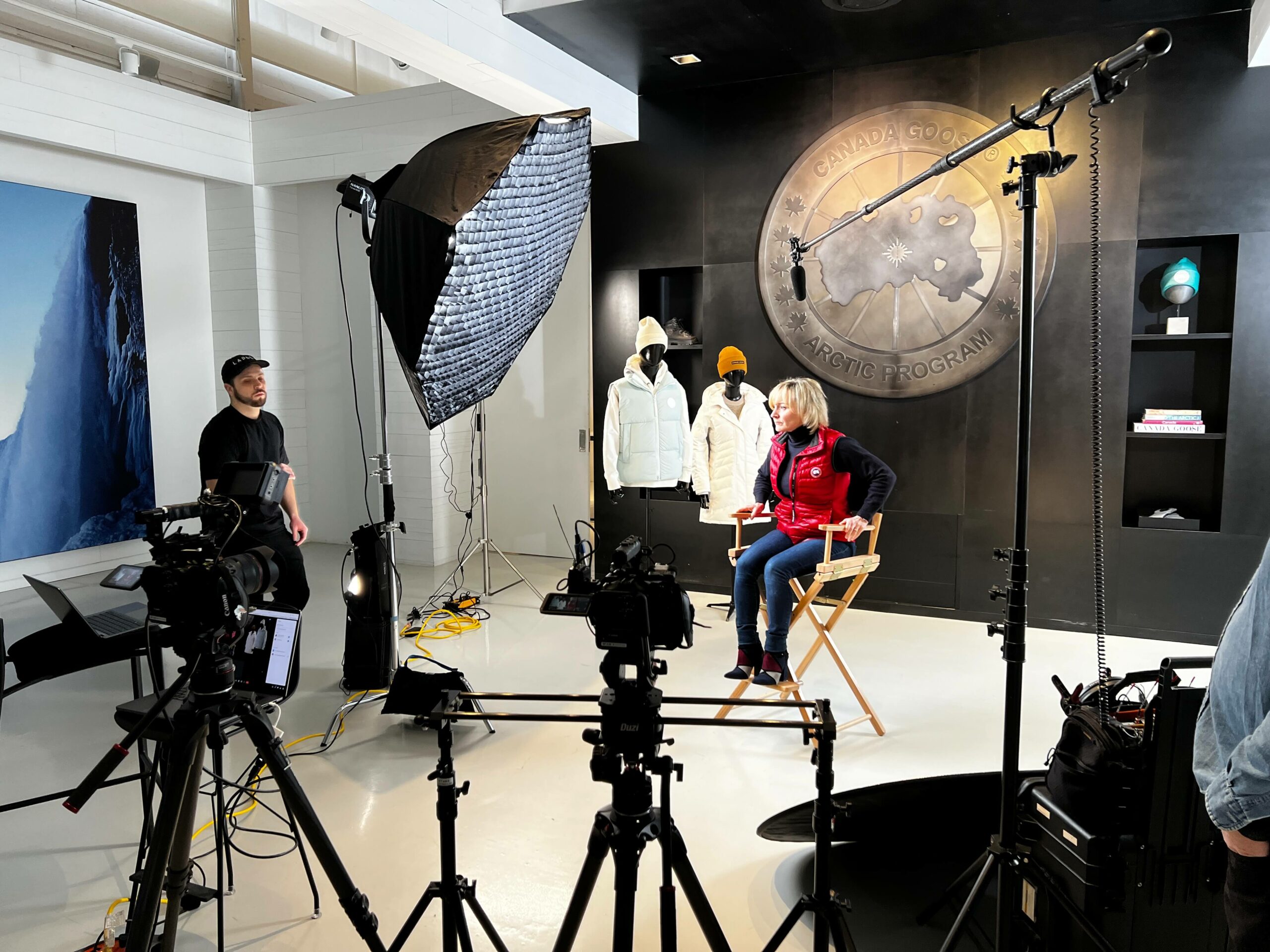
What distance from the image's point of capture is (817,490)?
125 inches

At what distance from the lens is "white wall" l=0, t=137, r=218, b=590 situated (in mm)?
5258

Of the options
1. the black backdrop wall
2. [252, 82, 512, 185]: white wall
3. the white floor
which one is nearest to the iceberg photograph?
[252, 82, 512, 185]: white wall

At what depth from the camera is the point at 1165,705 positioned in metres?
1.45

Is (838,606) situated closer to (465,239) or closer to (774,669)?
(774,669)

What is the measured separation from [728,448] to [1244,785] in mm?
3456

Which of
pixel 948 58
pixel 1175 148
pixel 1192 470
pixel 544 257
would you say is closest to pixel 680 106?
pixel 948 58

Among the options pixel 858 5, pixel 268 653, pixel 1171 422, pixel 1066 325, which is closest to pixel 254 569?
pixel 268 653

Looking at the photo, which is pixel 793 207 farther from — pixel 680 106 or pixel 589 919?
pixel 589 919

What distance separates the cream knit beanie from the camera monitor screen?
2.80m

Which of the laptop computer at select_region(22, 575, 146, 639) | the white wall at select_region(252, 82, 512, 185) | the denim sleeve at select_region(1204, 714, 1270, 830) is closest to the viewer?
the denim sleeve at select_region(1204, 714, 1270, 830)

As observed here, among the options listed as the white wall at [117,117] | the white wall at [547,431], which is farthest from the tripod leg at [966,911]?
the white wall at [117,117]

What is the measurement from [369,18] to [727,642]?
308 cm

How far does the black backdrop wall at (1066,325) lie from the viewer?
12.5ft

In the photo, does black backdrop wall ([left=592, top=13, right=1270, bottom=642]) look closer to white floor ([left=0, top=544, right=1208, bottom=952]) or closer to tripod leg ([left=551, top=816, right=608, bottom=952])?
white floor ([left=0, top=544, right=1208, bottom=952])
